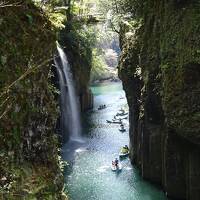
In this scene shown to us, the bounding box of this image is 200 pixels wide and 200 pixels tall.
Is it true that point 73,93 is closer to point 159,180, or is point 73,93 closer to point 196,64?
point 159,180

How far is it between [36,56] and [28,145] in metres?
2.06

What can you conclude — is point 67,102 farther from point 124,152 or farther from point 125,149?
point 124,152

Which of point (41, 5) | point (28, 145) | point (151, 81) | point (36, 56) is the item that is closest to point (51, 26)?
point (41, 5)

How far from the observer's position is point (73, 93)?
137 ft

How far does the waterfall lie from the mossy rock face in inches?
1010

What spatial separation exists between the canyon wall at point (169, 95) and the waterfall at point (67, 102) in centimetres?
1144

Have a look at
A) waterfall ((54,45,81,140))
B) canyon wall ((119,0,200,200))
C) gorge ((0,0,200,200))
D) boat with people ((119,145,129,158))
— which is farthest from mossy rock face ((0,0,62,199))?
waterfall ((54,45,81,140))

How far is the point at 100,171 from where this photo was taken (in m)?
27.1

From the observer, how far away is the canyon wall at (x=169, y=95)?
1914cm

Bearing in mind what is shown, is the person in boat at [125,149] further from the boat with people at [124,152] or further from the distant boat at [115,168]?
the distant boat at [115,168]

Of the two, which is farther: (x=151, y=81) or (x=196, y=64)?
(x=151, y=81)

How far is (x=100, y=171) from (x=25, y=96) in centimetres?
1873

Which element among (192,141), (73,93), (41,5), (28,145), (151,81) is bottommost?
(73,93)

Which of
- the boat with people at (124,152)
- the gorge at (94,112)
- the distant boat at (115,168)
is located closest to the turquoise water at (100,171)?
the gorge at (94,112)
